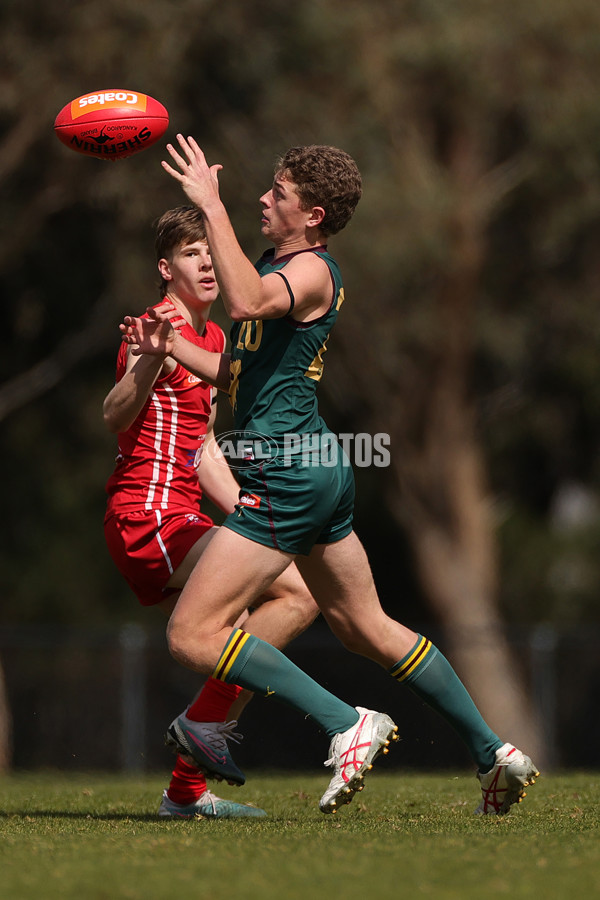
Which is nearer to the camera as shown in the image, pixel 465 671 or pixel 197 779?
pixel 197 779

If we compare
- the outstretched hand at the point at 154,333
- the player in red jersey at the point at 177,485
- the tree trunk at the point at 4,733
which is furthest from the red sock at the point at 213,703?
the tree trunk at the point at 4,733

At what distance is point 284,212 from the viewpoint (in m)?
5.12

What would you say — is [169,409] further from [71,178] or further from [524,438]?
[524,438]

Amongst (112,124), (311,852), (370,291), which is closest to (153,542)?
(311,852)

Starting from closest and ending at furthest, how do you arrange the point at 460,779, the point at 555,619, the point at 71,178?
the point at 460,779 → the point at 71,178 → the point at 555,619

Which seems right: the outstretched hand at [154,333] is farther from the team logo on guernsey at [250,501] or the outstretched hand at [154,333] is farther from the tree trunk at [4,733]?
the tree trunk at [4,733]

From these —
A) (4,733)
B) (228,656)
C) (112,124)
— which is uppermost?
(112,124)

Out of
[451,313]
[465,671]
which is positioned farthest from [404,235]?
[465,671]

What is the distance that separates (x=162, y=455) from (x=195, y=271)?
32.8 inches

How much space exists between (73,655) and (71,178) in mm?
6751

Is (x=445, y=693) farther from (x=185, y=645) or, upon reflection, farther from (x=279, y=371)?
(x=279, y=371)

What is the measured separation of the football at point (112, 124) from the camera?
5969 millimetres

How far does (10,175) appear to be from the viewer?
1725 cm

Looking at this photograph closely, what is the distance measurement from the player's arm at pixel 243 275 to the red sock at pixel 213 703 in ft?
4.90
